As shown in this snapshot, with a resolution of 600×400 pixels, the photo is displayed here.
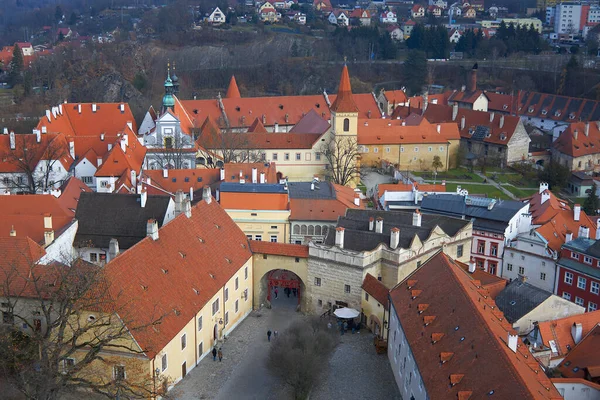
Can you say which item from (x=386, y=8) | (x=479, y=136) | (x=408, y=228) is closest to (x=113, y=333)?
(x=408, y=228)

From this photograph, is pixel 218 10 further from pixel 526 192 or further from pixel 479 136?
pixel 526 192

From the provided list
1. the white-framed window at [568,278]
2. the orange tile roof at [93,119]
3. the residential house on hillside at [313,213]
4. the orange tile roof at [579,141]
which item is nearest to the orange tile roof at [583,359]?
the white-framed window at [568,278]

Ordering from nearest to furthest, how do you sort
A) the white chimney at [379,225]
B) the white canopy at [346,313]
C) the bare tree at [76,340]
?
the bare tree at [76,340]
the white canopy at [346,313]
the white chimney at [379,225]

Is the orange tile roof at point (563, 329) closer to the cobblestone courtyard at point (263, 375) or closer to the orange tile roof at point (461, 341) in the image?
A: the orange tile roof at point (461, 341)

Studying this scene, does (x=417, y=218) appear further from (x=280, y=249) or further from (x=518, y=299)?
(x=280, y=249)

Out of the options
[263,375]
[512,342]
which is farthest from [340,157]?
[512,342]
